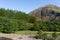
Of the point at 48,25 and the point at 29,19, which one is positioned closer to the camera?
the point at 48,25

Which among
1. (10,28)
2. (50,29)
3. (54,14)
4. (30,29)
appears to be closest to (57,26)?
(50,29)

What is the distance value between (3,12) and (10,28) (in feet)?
54.2

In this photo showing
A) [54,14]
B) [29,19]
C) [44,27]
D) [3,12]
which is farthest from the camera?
[54,14]

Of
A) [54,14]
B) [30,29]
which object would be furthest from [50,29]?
[54,14]

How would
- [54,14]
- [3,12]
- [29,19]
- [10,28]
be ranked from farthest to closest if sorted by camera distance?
[54,14] → [29,19] → [3,12] → [10,28]

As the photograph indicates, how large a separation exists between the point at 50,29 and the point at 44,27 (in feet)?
7.10

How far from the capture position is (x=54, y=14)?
10606 centimetres

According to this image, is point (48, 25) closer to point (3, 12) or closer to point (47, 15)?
point (3, 12)

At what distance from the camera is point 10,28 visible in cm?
5347

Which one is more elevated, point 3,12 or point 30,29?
point 3,12

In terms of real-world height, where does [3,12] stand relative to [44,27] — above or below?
above

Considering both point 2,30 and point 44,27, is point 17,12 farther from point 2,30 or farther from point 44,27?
point 2,30

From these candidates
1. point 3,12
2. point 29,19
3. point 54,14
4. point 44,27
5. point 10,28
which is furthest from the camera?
point 54,14

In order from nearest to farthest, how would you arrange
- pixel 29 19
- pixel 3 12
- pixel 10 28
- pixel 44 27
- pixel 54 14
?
pixel 10 28 < pixel 44 27 < pixel 3 12 < pixel 29 19 < pixel 54 14
